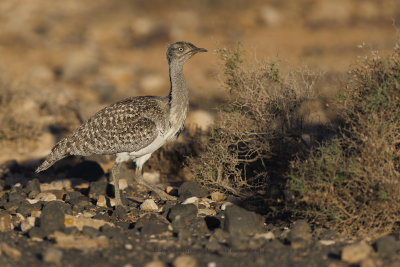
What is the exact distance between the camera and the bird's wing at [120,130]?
687 centimetres

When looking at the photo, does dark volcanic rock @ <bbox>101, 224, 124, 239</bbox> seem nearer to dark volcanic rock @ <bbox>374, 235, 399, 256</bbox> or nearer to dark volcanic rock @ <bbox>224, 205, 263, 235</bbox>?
dark volcanic rock @ <bbox>224, 205, 263, 235</bbox>

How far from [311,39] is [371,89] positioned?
13.0m

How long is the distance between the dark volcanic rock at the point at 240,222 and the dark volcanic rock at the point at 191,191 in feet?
4.53

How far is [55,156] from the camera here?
7117mm

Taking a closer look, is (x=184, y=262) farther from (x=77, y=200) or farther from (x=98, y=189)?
(x=98, y=189)

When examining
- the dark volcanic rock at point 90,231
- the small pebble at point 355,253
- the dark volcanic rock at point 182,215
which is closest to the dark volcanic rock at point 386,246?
the small pebble at point 355,253

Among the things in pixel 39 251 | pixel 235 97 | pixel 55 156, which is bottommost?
pixel 39 251

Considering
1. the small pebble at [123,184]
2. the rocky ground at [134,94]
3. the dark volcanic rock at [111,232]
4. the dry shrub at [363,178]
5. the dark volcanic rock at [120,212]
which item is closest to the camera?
the rocky ground at [134,94]

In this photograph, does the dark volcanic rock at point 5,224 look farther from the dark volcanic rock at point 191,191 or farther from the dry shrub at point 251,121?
the dry shrub at point 251,121

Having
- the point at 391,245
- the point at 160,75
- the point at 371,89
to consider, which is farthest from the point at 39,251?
the point at 160,75

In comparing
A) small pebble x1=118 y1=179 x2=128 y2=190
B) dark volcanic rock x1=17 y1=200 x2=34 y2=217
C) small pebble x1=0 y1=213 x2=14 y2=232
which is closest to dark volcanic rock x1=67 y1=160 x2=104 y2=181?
small pebble x1=118 y1=179 x2=128 y2=190

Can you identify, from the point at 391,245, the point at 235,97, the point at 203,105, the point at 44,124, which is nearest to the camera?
the point at 391,245

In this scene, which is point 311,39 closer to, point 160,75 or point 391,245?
point 160,75

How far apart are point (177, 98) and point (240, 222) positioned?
6.79 ft
